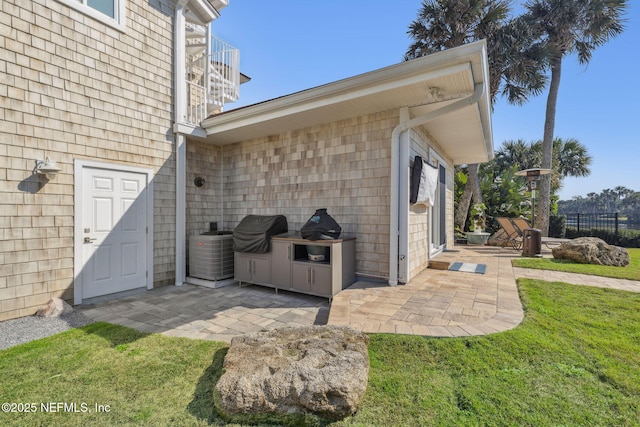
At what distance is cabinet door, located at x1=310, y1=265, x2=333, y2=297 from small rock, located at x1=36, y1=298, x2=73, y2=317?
11.3ft

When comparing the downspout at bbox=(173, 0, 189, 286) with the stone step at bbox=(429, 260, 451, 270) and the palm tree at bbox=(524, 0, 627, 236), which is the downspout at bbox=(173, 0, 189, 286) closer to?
the stone step at bbox=(429, 260, 451, 270)

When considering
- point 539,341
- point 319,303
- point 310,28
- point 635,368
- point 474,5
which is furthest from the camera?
point 474,5

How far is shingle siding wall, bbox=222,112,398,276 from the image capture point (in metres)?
4.98

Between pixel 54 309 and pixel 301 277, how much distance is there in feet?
11.2

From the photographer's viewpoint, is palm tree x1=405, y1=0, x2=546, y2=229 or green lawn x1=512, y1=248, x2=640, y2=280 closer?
green lawn x1=512, y1=248, x2=640, y2=280

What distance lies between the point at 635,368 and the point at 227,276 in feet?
18.1

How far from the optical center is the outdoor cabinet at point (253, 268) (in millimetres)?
5047

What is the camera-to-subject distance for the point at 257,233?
16.6ft

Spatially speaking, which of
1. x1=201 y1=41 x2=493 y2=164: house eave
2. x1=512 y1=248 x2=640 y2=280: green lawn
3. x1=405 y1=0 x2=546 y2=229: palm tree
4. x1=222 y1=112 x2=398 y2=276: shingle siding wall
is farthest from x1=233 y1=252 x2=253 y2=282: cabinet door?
x1=405 y1=0 x2=546 y2=229: palm tree

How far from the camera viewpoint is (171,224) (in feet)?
18.4

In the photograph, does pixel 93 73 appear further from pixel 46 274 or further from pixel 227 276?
pixel 227 276

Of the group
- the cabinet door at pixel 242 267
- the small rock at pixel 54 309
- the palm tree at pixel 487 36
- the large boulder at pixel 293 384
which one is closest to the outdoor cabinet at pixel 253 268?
the cabinet door at pixel 242 267

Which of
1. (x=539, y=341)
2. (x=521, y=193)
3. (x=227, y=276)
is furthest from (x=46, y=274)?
(x=521, y=193)

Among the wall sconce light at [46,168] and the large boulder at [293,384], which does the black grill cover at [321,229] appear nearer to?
the large boulder at [293,384]
